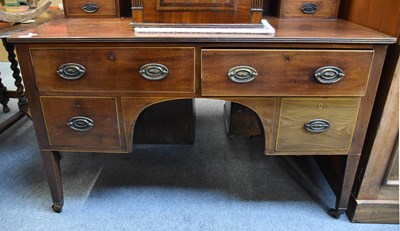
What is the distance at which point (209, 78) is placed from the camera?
98 cm

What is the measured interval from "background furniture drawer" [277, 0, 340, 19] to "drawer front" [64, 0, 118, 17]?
0.72 m

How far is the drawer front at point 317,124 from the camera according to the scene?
102cm

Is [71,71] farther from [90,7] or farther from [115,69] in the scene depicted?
[90,7]

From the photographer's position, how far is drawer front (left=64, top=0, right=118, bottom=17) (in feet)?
4.19

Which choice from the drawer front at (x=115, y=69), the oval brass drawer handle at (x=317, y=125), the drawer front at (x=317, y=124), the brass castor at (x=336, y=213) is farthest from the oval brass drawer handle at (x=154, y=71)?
the brass castor at (x=336, y=213)

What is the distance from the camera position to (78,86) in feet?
3.32

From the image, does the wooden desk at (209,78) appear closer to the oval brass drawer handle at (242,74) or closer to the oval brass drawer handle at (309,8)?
the oval brass drawer handle at (242,74)

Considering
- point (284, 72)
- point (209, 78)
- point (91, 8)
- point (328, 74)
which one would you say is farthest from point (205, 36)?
point (91, 8)

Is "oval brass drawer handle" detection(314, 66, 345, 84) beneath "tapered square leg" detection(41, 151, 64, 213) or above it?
above

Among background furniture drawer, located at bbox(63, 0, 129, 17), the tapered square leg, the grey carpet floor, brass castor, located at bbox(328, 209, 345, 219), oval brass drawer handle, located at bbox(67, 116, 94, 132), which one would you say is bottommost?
the grey carpet floor

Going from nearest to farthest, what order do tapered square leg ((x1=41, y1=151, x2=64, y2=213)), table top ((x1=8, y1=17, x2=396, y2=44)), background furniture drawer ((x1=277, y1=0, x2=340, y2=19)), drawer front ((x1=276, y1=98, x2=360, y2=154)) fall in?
table top ((x1=8, y1=17, x2=396, y2=44)) → drawer front ((x1=276, y1=98, x2=360, y2=154)) → tapered square leg ((x1=41, y1=151, x2=64, y2=213)) → background furniture drawer ((x1=277, y1=0, x2=340, y2=19))

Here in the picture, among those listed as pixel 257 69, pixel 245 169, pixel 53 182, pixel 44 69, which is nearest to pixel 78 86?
pixel 44 69

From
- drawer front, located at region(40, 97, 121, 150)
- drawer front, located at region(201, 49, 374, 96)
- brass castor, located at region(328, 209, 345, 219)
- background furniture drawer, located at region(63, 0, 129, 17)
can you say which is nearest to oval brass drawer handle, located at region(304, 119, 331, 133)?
drawer front, located at region(201, 49, 374, 96)

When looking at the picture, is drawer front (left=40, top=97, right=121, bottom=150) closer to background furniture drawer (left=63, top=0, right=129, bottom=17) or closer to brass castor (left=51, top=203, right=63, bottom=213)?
brass castor (left=51, top=203, right=63, bottom=213)
